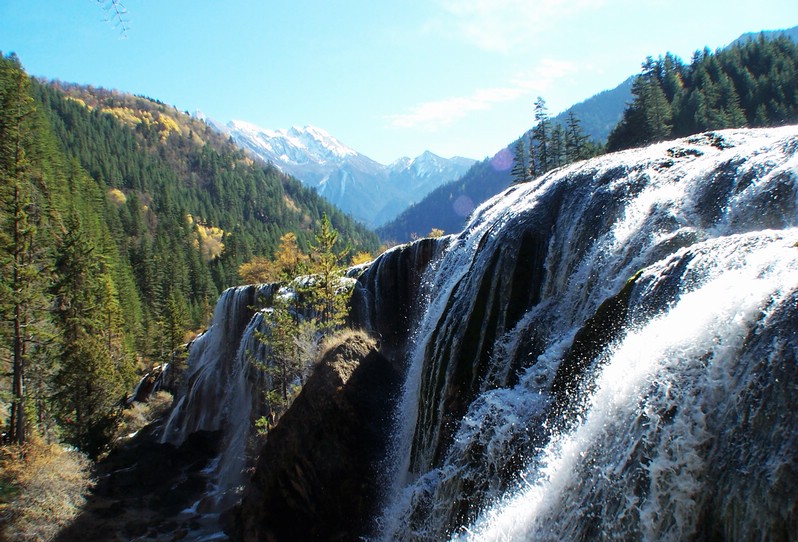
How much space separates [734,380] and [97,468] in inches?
1408

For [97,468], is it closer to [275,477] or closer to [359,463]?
[275,477]

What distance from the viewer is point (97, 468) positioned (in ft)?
99.1

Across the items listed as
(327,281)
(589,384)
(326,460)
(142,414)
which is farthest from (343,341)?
(142,414)

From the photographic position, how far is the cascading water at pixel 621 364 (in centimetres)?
488

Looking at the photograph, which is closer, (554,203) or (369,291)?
(554,203)

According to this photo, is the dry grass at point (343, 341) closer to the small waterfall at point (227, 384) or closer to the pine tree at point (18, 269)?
the small waterfall at point (227, 384)

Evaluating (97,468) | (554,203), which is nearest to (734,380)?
(554,203)

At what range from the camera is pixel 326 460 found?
1597cm

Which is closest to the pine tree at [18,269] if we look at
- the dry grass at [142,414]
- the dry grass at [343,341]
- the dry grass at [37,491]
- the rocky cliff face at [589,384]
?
the dry grass at [37,491]

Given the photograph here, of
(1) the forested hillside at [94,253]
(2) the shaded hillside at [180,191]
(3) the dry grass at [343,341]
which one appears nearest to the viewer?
(3) the dry grass at [343,341]

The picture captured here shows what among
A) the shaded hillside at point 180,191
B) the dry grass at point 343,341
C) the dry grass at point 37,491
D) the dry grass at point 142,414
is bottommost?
the dry grass at point 142,414

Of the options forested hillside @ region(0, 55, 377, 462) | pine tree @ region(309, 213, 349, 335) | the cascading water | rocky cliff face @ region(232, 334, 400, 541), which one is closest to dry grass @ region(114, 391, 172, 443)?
forested hillside @ region(0, 55, 377, 462)

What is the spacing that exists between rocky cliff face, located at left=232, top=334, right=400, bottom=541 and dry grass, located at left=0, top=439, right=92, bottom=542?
9153 millimetres

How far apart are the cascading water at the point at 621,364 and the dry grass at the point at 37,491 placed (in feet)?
52.4
